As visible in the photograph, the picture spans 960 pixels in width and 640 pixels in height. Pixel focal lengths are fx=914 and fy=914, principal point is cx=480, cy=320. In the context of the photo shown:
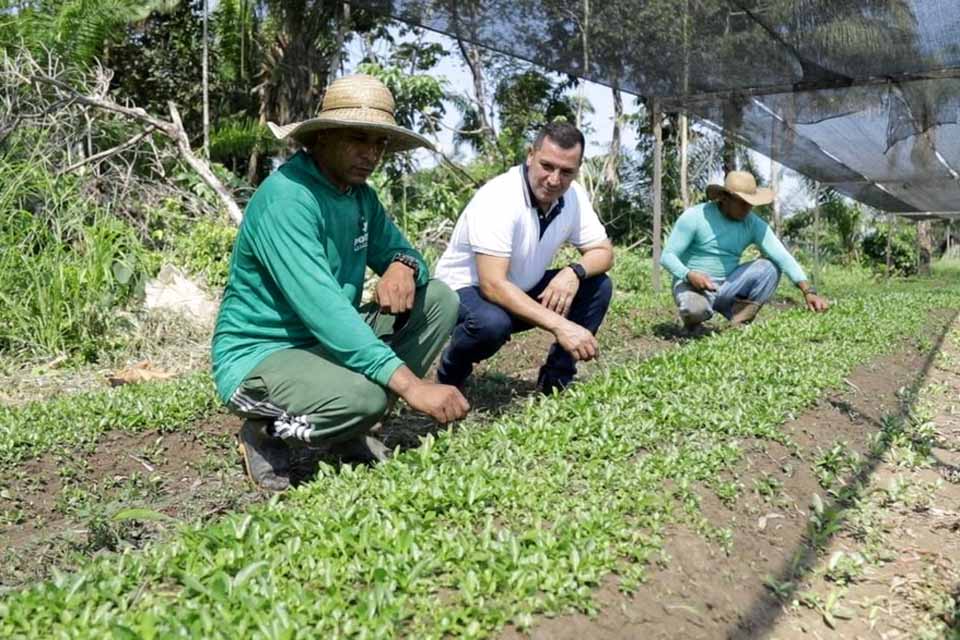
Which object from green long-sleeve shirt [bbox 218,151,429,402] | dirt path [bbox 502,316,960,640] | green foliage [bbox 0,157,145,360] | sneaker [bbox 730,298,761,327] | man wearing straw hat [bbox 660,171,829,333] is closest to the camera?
dirt path [bbox 502,316,960,640]

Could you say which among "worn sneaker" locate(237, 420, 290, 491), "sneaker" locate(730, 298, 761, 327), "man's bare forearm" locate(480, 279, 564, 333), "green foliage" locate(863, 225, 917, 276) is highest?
"man's bare forearm" locate(480, 279, 564, 333)

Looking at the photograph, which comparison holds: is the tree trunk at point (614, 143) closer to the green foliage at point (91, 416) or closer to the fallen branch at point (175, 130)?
the fallen branch at point (175, 130)

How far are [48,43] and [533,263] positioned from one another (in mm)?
8342

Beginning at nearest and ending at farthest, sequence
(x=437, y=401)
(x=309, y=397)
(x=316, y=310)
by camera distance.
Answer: (x=437, y=401) < (x=316, y=310) < (x=309, y=397)

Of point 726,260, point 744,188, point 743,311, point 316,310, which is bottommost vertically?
point 743,311

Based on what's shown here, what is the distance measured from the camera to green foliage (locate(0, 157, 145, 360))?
5.75m

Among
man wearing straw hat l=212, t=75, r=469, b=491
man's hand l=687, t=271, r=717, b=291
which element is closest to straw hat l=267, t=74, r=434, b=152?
man wearing straw hat l=212, t=75, r=469, b=491

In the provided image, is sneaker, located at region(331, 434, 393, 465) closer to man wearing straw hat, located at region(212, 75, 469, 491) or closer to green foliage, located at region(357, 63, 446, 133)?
man wearing straw hat, located at region(212, 75, 469, 491)

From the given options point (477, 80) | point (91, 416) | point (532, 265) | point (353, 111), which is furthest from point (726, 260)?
point (477, 80)

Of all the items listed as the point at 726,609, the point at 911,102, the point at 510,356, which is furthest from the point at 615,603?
the point at 911,102

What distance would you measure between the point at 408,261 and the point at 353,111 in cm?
76

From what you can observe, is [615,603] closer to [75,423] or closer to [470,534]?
[470,534]

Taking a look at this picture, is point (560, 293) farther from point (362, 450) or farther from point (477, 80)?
point (477, 80)

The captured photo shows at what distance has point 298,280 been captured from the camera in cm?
305
